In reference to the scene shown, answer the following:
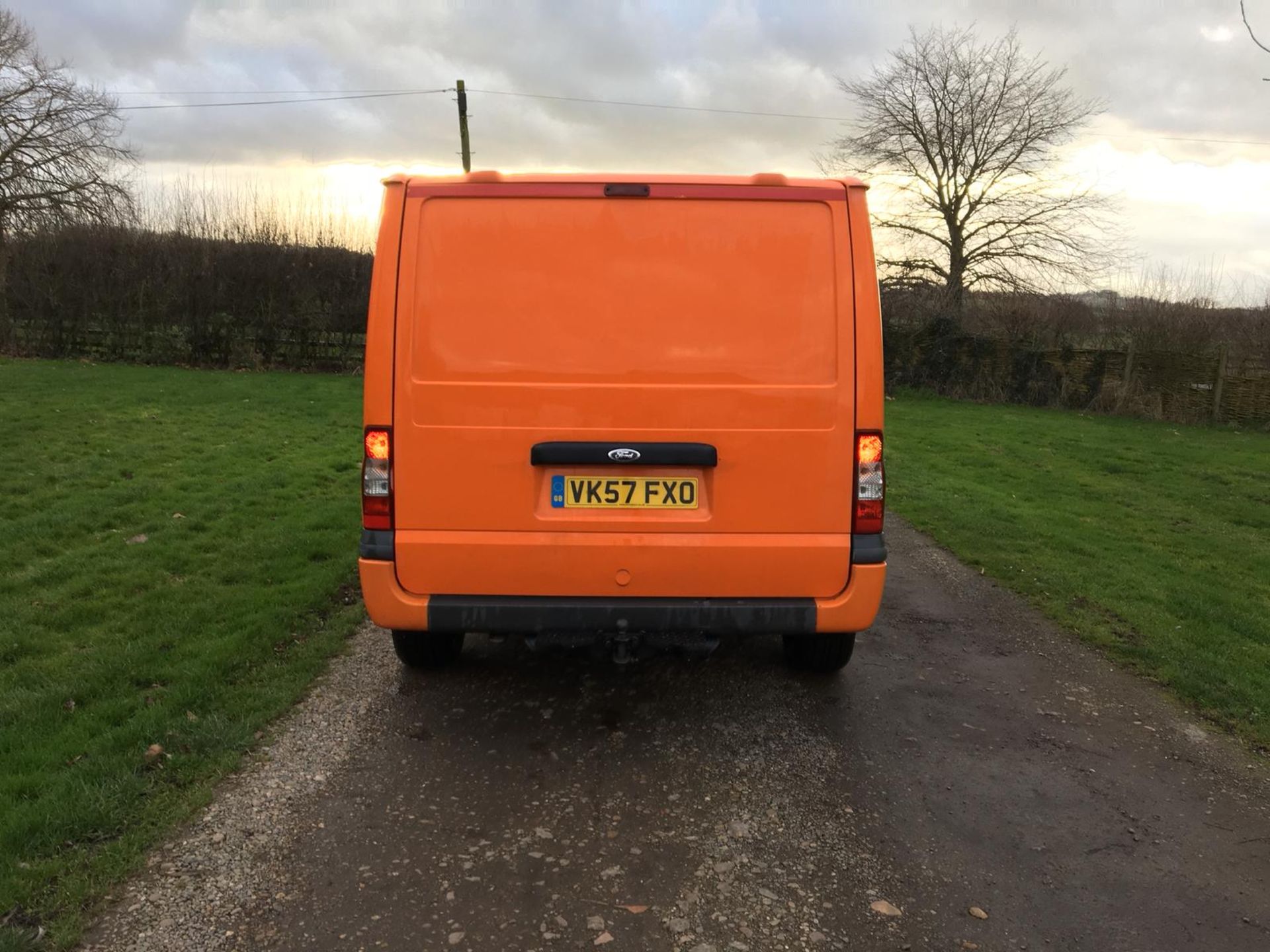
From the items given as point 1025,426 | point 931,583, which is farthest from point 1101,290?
point 931,583

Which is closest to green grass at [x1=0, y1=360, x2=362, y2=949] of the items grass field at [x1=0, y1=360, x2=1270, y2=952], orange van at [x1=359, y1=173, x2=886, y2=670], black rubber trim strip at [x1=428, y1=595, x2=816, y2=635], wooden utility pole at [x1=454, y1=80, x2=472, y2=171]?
grass field at [x1=0, y1=360, x2=1270, y2=952]

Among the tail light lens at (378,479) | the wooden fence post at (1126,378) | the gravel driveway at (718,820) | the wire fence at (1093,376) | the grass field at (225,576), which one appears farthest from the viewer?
the wooden fence post at (1126,378)

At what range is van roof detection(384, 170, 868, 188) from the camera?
3.15m

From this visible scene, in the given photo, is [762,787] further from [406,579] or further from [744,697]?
[406,579]

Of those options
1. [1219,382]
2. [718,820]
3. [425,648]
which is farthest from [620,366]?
[1219,382]

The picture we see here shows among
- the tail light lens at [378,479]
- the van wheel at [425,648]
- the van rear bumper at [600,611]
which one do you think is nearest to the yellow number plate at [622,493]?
the van rear bumper at [600,611]

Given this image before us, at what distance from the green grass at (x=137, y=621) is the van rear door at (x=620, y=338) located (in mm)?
1505

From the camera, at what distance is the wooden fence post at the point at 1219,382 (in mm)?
16875

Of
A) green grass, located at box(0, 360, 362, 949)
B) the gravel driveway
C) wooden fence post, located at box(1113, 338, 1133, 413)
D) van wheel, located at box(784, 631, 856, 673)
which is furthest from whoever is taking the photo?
wooden fence post, located at box(1113, 338, 1133, 413)

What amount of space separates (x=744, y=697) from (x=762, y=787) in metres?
0.83

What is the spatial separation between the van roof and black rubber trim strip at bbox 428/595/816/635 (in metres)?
1.61

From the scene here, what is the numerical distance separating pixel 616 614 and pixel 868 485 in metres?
1.11

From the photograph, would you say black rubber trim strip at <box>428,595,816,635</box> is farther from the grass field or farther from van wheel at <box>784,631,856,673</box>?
the grass field

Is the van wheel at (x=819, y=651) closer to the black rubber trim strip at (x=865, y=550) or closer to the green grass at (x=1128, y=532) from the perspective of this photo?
the black rubber trim strip at (x=865, y=550)
